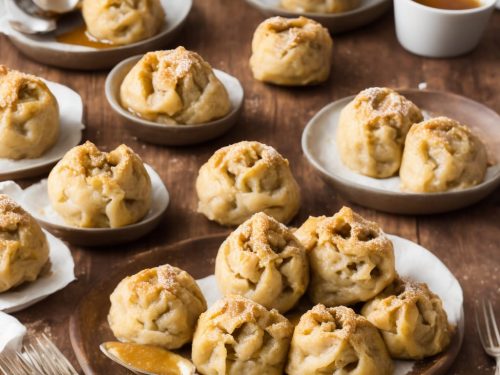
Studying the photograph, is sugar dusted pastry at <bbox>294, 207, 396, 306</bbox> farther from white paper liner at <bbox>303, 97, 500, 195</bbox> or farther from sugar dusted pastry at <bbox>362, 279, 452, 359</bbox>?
white paper liner at <bbox>303, 97, 500, 195</bbox>

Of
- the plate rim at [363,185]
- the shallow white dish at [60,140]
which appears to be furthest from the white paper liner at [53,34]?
the plate rim at [363,185]

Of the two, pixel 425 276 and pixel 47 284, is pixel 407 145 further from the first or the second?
pixel 47 284

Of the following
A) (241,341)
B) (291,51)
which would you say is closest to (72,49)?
(291,51)

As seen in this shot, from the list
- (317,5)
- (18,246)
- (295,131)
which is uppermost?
(18,246)

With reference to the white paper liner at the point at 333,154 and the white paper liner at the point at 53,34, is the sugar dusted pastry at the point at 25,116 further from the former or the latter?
the white paper liner at the point at 333,154

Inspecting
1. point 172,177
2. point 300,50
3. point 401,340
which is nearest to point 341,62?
point 300,50

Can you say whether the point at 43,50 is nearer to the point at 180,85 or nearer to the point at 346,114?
the point at 180,85

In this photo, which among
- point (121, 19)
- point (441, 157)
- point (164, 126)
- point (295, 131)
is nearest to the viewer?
point (441, 157)
